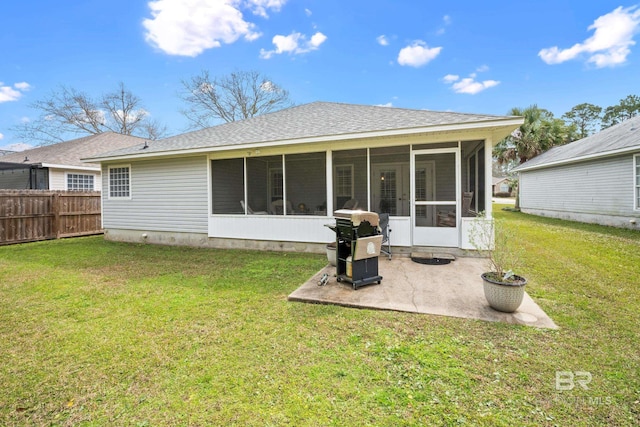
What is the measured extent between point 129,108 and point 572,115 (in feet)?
185

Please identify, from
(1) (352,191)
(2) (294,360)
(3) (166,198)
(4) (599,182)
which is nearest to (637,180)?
(4) (599,182)

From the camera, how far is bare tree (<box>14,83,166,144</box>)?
71.7 feet

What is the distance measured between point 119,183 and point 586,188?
694 inches

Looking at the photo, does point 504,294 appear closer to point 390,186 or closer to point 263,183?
point 390,186

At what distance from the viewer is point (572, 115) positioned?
137ft

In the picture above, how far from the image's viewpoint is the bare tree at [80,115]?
71.7 ft

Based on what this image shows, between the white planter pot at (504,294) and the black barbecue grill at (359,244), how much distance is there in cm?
148

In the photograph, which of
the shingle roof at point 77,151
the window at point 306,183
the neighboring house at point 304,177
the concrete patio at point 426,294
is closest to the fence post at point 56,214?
the neighboring house at point 304,177

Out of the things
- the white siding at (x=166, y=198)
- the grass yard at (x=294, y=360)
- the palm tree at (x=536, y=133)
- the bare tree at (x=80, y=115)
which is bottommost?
the grass yard at (x=294, y=360)

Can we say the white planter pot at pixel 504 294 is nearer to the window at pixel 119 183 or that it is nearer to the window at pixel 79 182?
the window at pixel 119 183

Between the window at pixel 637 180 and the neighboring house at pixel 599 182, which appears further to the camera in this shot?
the neighboring house at pixel 599 182

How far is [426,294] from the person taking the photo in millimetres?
3928

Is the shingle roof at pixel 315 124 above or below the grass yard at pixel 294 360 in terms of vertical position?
above

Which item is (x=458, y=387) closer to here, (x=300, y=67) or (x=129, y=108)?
(x=300, y=67)
